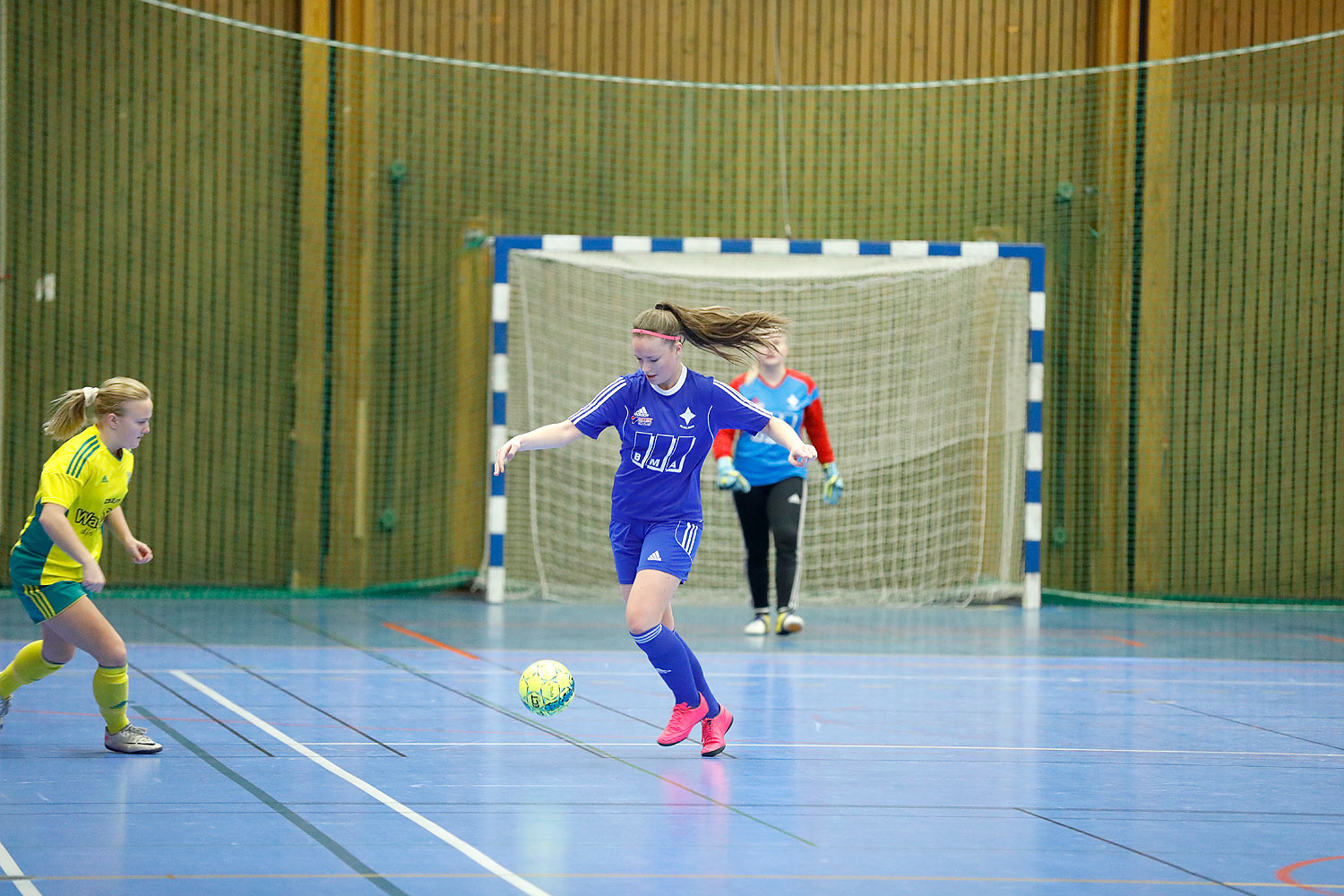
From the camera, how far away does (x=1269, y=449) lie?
1352 centimetres

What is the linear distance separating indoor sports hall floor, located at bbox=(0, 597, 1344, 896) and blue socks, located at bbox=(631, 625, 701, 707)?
10.6 inches

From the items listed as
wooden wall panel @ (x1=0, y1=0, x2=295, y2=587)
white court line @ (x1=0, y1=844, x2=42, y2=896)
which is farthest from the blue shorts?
wooden wall panel @ (x1=0, y1=0, x2=295, y2=587)

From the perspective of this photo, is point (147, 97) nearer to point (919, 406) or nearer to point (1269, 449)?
point (919, 406)

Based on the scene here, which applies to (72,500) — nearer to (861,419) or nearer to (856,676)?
(856,676)

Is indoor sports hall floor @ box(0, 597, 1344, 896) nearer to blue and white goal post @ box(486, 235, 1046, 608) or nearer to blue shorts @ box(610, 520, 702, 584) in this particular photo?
blue shorts @ box(610, 520, 702, 584)

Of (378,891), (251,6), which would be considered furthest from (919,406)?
(378,891)

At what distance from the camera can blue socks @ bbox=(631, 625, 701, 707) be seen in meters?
5.59

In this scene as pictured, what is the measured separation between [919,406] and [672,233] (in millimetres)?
2990

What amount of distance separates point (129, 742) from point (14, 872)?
1.77m

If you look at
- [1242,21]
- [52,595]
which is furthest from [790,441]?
[1242,21]

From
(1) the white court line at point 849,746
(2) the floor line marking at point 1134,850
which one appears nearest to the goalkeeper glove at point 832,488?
(1) the white court line at point 849,746

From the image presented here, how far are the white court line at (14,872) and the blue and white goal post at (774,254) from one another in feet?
25.3

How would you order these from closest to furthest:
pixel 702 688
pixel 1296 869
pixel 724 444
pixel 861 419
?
pixel 1296 869
pixel 702 688
pixel 724 444
pixel 861 419

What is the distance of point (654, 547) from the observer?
5.69 metres
